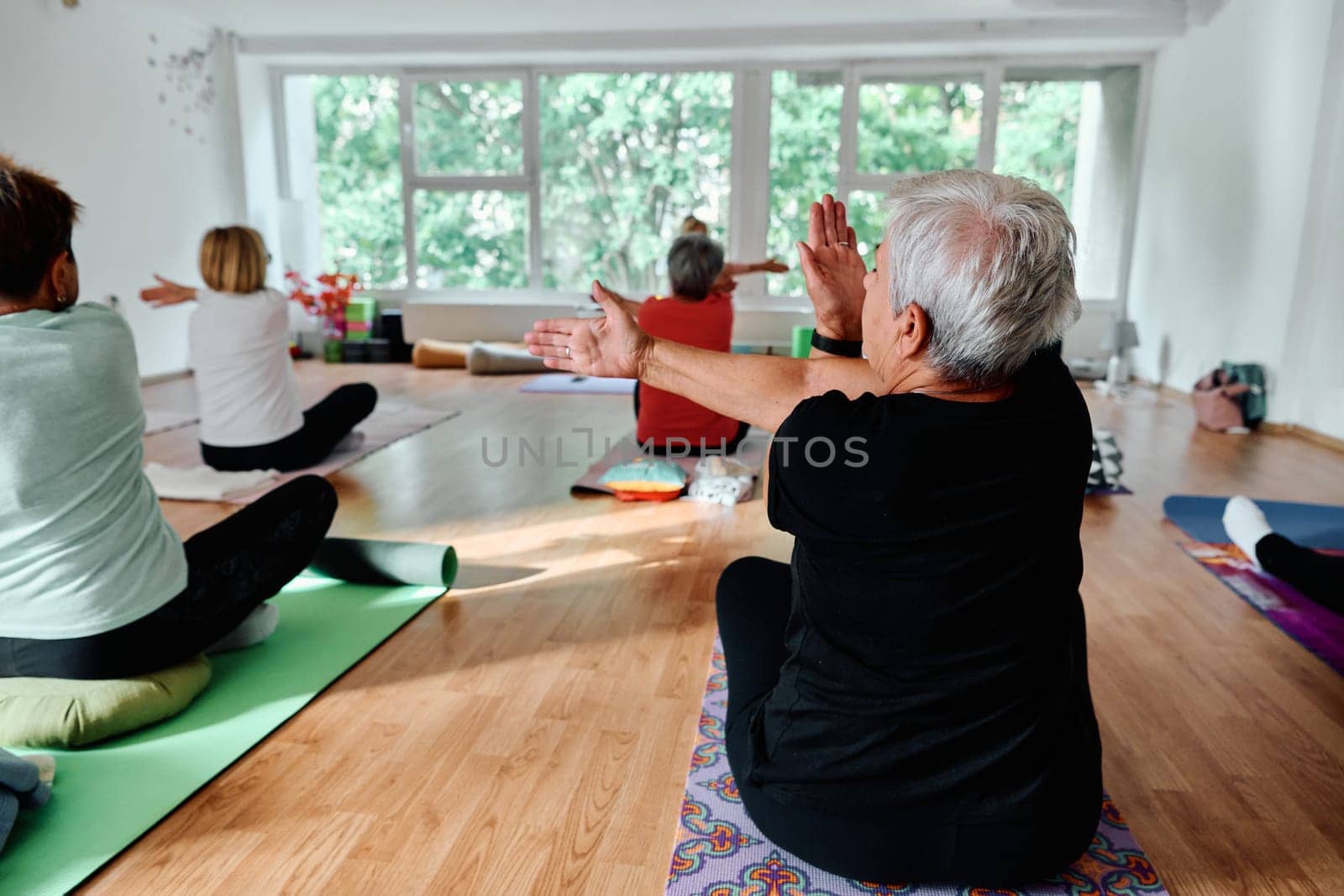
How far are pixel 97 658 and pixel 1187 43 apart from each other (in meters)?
6.78

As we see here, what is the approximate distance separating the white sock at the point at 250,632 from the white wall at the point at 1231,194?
4.69 meters

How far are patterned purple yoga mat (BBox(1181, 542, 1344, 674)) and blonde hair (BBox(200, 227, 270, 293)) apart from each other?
3.19m

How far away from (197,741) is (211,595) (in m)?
0.28

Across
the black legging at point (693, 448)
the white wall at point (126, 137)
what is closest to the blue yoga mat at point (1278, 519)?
the black legging at point (693, 448)

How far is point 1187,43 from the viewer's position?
5895 mm

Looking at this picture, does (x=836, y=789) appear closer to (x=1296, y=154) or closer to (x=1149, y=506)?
(x=1149, y=506)

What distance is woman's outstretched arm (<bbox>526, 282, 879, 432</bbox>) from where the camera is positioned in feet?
4.07

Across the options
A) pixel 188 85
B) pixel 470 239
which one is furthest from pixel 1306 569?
pixel 188 85

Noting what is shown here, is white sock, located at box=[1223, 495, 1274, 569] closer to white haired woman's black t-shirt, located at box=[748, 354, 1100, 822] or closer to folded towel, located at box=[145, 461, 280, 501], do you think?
white haired woman's black t-shirt, located at box=[748, 354, 1100, 822]

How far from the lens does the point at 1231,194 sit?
517 centimetres

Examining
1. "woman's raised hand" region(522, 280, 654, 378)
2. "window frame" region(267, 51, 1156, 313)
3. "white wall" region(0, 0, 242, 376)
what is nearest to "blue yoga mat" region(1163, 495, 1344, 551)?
"woman's raised hand" region(522, 280, 654, 378)

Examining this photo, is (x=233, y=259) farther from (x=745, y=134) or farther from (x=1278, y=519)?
(x=745, y=134)

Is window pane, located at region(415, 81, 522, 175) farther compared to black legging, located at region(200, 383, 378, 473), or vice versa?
window pane, located at region(415, 81, 522, 175)

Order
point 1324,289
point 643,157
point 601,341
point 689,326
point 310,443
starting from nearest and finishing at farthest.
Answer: point 601,341
point 689,326
point 310,443
point 1324,289
point 643,157
